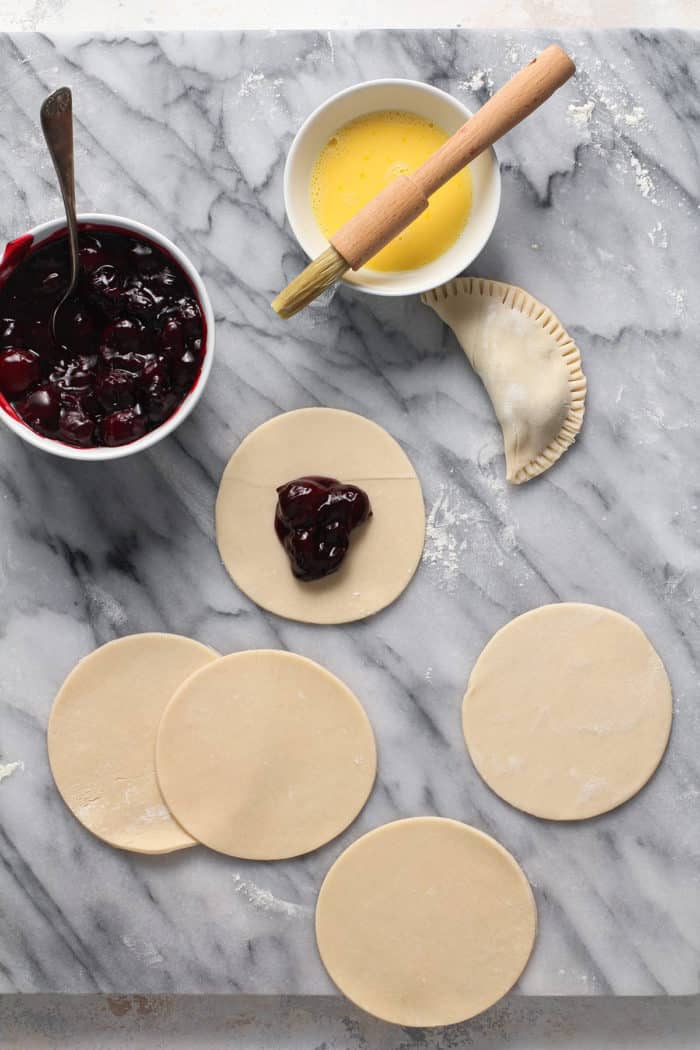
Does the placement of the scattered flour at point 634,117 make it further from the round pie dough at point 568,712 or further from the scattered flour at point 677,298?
the round pie dough at point 568,712

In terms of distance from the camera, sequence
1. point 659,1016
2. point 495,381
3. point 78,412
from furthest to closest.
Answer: point 659,1016, point 495,381, point 78,412

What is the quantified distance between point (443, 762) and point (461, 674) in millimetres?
141

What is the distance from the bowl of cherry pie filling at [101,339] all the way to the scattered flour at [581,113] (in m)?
0.67

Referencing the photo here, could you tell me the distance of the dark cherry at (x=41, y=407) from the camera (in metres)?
1.32

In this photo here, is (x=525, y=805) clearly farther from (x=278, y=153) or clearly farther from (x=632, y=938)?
(x=278, y=153)

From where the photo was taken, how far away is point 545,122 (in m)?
1.51

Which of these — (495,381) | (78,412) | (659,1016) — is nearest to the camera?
(78,412)

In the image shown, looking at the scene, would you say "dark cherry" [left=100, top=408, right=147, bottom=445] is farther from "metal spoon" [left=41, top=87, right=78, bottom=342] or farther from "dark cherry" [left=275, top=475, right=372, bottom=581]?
"dark cherry" [left=275, top=475, right=372, bottom=581]

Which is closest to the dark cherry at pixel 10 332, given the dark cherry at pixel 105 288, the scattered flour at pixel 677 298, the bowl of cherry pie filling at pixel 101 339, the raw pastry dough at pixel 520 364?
the bowl of cherry pie filling at pixel 101 339

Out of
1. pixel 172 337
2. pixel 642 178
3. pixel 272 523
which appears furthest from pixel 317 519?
pixel 642 178

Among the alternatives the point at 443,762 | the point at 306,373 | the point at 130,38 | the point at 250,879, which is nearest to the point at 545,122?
the point at 306,373

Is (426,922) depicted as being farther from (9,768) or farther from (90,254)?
(90,254)

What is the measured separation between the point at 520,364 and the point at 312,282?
345mm

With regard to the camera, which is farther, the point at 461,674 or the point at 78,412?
the point at 461,674
